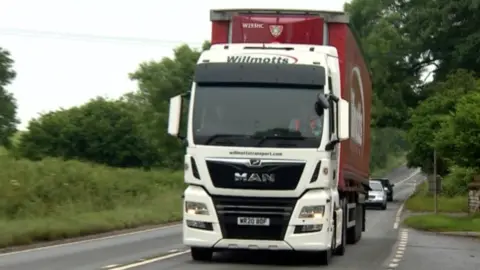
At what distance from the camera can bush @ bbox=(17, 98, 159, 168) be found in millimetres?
76562

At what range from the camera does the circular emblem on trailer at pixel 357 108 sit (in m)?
21.2

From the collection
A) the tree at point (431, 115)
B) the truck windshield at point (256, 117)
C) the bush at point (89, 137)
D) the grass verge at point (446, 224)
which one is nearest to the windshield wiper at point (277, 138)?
the truck windshield at point (256, 117)

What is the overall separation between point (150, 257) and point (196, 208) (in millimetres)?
2746

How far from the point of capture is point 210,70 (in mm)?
17234

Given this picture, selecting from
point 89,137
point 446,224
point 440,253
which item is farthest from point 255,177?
point 89,137

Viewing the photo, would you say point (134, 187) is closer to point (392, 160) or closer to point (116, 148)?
point (116, 148)

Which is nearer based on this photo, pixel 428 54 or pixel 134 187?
pixel 134 187

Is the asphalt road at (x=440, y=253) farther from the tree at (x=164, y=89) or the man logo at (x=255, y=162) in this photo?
the tree at (x=164, y=89)

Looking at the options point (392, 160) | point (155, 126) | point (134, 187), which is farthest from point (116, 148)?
point (392, 160)

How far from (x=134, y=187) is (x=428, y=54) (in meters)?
29.7

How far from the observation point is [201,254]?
18.0m

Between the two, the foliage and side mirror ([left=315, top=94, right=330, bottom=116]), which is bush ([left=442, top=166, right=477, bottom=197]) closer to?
side mirror ([left=315, top=94, right=330, bottom=116])

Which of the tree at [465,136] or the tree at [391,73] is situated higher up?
the tree at [391,73]

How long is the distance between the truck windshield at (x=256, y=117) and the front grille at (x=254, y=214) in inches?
35.0
